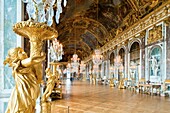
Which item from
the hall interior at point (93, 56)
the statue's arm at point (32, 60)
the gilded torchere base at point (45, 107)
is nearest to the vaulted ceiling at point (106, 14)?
the hall interior at point (93, 56)

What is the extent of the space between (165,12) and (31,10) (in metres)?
11.2

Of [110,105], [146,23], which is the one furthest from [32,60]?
[146,23]

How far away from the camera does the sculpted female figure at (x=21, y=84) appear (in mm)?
1964

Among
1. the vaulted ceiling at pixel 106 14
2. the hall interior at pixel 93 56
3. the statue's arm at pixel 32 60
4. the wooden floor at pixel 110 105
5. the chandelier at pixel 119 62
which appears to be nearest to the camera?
the statue's arm at pixel 32 60

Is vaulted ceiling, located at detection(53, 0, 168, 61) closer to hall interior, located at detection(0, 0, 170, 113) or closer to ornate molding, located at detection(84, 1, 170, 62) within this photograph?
hall interior, located at detection(0, 0, 170, 113)

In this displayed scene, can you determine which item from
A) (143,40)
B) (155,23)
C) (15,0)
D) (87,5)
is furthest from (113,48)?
(15,0)

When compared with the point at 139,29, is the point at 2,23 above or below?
below

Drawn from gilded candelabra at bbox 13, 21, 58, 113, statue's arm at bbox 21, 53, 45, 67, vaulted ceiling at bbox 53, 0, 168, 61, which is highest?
vaulted ceiling at bbox 53, 0, 168, 61

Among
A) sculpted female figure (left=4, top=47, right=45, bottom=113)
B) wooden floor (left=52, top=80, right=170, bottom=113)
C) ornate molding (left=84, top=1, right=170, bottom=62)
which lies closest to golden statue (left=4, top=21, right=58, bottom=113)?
sculpted female figure (left=4, top=47, right=45, bottom=113)

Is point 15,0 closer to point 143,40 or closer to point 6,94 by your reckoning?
point 6,94

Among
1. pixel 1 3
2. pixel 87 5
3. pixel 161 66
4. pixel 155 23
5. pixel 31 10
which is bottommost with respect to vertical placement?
pixel 161 66

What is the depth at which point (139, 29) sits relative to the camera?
611 inches

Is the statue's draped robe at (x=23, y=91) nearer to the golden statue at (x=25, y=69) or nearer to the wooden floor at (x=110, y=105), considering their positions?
the golden statue at (x=25, y=69)

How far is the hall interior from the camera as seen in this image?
2023 mm
